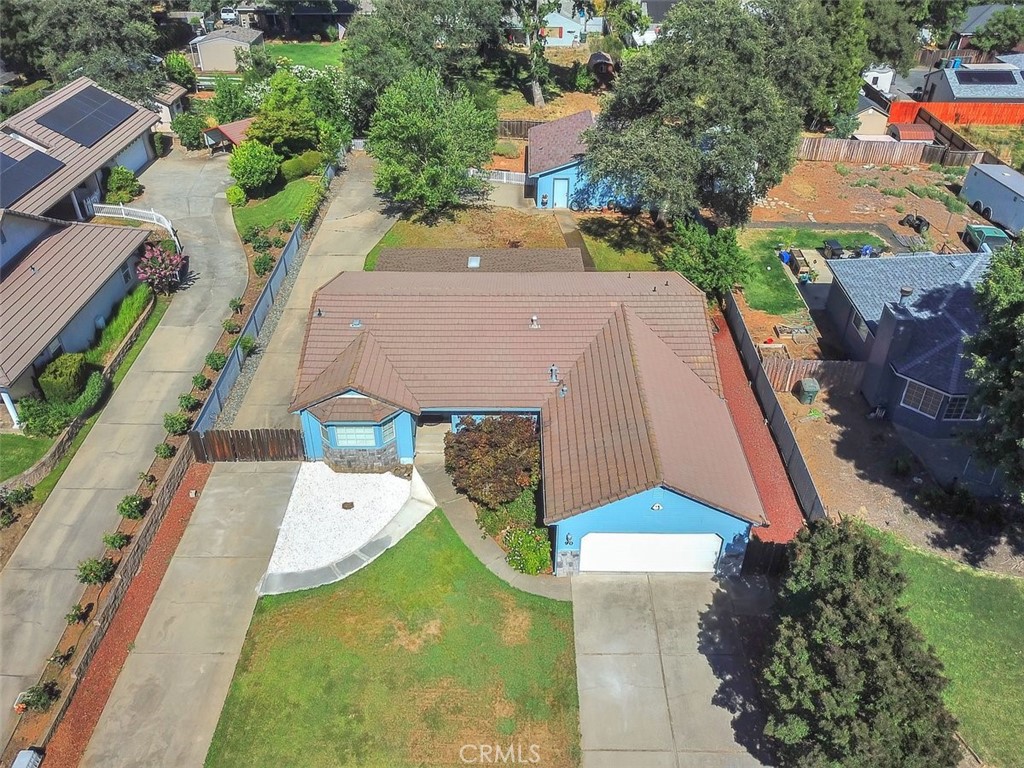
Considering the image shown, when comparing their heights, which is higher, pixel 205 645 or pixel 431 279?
pixel 431 279

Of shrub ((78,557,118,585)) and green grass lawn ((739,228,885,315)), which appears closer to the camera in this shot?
shrub ((78,557,118,585))

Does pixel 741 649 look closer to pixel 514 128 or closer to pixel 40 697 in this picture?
pixel 40 697

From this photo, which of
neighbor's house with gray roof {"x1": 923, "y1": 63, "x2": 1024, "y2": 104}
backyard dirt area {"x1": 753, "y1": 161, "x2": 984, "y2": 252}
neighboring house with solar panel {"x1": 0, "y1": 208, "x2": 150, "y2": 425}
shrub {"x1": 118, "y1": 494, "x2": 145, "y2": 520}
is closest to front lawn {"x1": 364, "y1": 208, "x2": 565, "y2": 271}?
neighboring house with solar panel {"x1": 0, "y1": 208, "x2": 150, "y2": 425}

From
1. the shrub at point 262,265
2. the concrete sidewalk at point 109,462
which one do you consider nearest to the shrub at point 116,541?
the concrete sidewalk at point 109,462

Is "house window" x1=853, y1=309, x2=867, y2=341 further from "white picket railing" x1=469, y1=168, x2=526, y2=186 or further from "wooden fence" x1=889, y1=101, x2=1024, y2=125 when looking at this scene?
"wooden fence" x1=889, y1=101, x2=1024, y2=125

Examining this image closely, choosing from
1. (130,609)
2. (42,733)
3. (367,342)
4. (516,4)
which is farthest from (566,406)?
(516,4)

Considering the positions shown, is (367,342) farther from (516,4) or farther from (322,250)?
(516,4)
